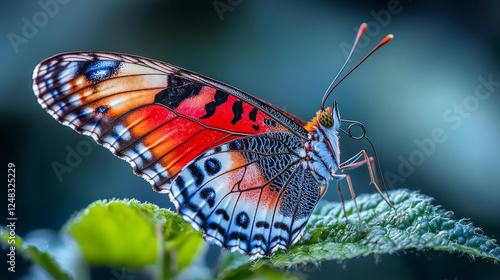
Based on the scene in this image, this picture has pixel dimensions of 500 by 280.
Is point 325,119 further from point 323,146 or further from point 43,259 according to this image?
point 43,259

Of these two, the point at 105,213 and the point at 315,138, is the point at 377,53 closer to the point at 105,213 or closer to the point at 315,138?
the point at 315,138

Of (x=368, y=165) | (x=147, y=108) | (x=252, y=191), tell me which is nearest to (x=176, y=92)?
(x=147, y=108)

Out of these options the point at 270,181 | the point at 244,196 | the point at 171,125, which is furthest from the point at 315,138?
the point at 171,125

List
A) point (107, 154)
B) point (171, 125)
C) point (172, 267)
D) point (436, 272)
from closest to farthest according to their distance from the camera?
point (172, 267)
point (171, 125)
point (436, 272)
point (107, 154)

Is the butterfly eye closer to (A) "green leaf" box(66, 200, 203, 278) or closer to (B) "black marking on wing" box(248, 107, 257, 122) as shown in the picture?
(B) "black marking on wing" box(248, 107, 257, 122)

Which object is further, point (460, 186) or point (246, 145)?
point (460, 186)

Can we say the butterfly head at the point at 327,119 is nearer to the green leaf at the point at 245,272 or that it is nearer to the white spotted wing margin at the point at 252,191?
the white spotted wing margin at the point at 252,191

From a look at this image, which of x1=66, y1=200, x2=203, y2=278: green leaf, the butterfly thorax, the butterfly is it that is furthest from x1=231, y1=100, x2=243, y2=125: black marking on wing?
x1=66, y1=200, x2=203, y2=278: green leaf
